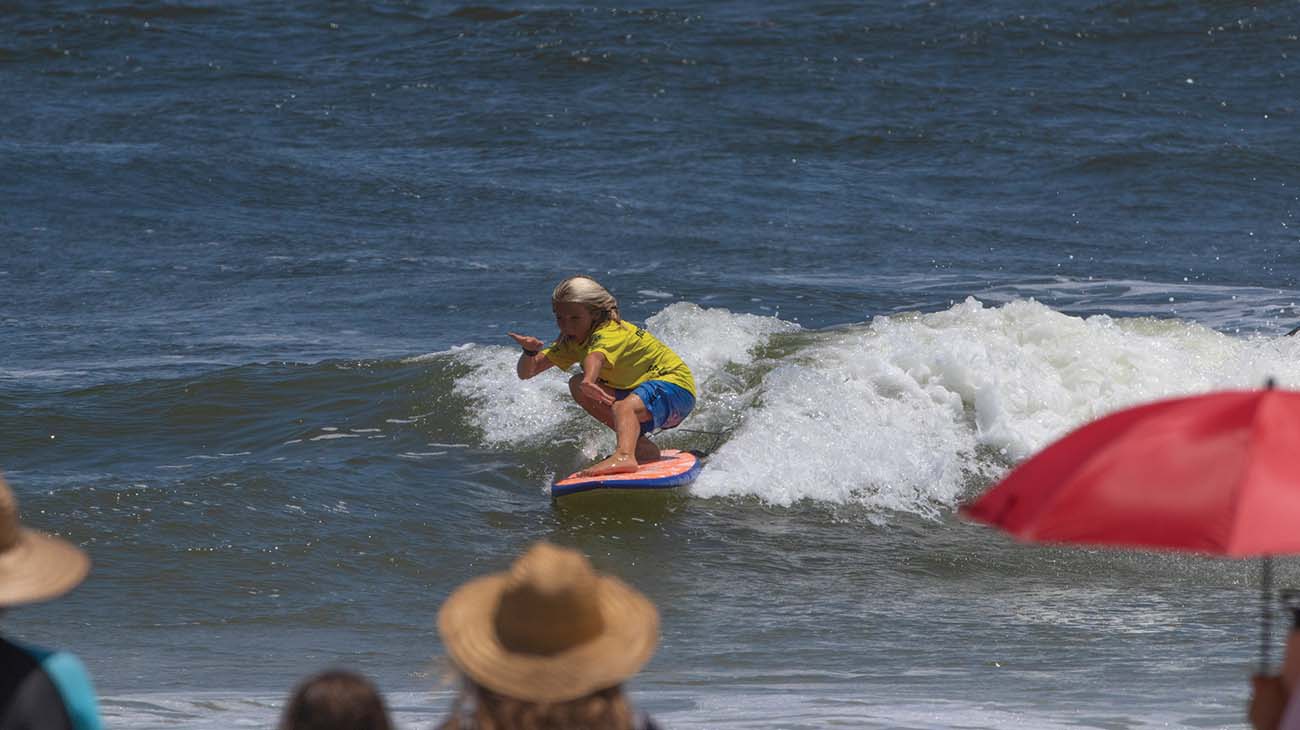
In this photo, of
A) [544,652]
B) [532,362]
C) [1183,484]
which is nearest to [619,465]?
[532,362]

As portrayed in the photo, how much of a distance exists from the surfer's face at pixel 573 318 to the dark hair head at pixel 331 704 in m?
6.42

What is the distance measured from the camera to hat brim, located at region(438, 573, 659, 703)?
2.49m

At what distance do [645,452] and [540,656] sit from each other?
278 inches

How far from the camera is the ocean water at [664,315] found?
7383 mm

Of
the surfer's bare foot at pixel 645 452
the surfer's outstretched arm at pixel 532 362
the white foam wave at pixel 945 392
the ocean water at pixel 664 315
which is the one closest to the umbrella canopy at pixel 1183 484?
the ocean water at pixel 664 315

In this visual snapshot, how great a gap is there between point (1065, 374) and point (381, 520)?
546 cm

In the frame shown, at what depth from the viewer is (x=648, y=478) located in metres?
9.34

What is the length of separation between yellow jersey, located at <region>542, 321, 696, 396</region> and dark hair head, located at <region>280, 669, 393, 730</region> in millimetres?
6473

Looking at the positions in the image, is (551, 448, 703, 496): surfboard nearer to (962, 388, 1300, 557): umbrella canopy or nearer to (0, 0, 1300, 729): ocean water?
(0, 0, 1300, 729): ocean water

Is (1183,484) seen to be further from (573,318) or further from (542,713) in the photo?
(573,318)

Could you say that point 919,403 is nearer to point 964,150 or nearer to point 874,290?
point 874,290

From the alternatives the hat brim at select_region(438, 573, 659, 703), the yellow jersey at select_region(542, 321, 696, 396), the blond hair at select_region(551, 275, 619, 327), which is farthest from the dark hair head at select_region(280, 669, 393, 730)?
the yellow jersey at select_region(542, 321, 696, 396)

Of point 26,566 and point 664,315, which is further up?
point 26,566

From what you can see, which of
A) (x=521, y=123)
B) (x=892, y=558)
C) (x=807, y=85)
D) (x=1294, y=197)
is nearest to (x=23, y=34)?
(x=521, y=123)
